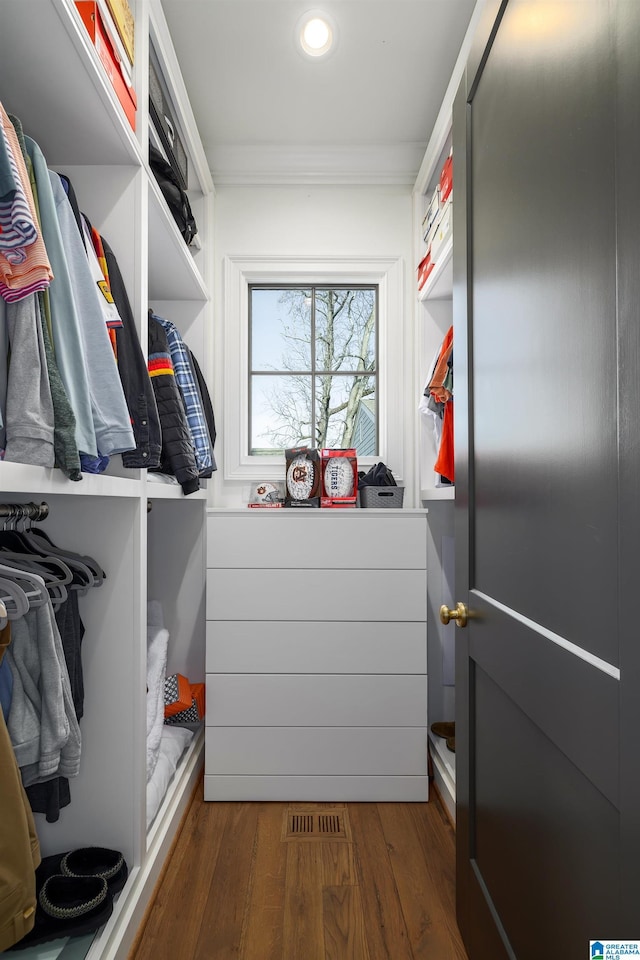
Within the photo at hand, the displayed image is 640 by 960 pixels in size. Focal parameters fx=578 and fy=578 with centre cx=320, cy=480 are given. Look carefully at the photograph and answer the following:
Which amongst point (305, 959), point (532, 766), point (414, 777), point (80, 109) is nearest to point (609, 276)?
point (532, 766)

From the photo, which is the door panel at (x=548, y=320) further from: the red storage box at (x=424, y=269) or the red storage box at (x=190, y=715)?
the red storage box at (x=190, y=715)

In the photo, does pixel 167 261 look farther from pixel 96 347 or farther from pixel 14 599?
pixel 14 599

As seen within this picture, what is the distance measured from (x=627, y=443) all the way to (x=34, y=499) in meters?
1.35

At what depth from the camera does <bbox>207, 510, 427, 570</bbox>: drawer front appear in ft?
7.15

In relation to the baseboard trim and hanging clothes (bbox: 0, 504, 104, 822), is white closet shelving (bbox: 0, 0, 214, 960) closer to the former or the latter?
the baseboard trim

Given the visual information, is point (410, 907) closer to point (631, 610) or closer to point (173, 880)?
point (173, 880)

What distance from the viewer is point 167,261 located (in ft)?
6.95

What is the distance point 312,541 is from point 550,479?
1383mm

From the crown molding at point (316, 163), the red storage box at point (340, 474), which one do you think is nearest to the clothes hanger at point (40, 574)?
the red storage box at point (340, 474)

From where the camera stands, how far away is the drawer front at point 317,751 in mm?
2135

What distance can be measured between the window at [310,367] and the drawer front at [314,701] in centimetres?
108

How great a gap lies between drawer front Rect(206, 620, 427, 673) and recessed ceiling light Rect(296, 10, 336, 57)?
6.62 feet

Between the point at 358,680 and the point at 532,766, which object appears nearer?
the point at 532,766

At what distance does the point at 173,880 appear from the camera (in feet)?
5.45
